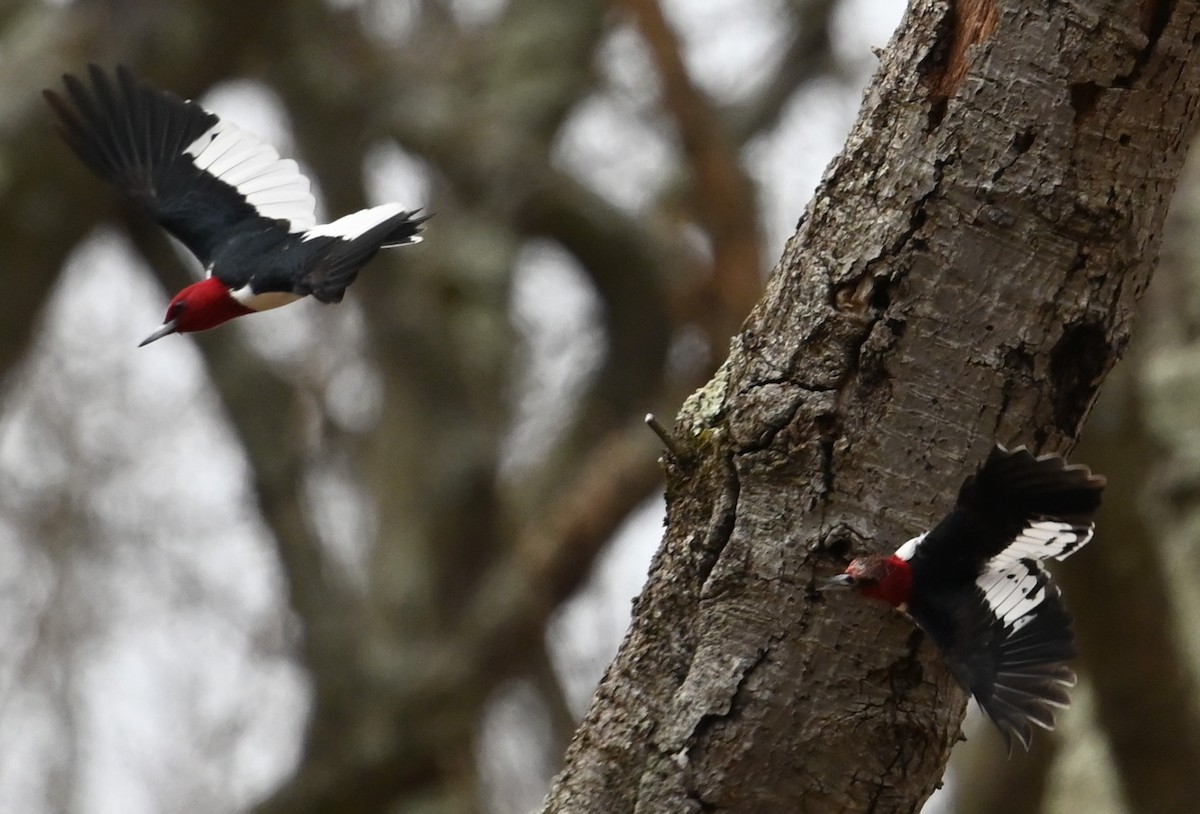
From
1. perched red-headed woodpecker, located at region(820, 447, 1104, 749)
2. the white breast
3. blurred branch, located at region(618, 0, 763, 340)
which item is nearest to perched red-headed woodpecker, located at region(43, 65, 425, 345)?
the white breast

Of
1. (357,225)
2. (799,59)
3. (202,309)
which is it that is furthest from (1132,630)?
(799,59)

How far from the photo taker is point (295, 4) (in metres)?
7.05

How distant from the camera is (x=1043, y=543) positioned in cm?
179

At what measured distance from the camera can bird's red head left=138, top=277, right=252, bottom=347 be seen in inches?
95.9

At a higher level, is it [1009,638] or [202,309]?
[202,309]

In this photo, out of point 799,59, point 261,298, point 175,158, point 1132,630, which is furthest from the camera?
point 799,59

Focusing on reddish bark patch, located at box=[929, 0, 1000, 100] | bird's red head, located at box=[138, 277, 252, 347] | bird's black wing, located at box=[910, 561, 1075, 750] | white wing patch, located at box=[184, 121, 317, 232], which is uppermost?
white wing patch, located at box=[184, 121, 317, 232]

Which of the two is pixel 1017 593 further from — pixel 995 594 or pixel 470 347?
pixel 470 347

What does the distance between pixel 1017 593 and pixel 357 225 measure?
120 cm

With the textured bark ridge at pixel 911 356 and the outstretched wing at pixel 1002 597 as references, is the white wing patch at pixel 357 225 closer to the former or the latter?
the textured bark ridge at pixel 911 356

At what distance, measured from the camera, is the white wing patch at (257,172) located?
2.69 metres

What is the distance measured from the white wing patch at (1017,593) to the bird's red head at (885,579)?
0.33ft

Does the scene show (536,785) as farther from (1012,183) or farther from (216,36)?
(1012,183)

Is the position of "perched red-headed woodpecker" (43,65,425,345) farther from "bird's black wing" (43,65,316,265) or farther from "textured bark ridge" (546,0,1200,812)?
"textured bark ridge" (546,0,1200,812)
